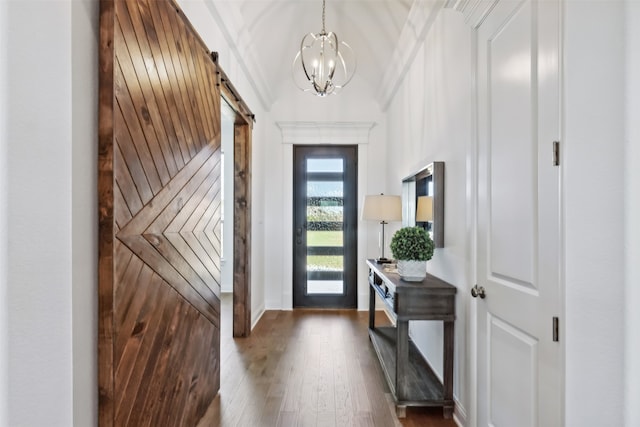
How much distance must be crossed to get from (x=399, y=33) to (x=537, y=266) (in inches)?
119

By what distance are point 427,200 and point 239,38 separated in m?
2.19

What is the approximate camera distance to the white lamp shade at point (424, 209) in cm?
272

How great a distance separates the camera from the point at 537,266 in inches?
54.2

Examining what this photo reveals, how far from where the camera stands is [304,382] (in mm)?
2654

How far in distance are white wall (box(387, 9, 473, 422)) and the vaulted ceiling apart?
0.31 metres

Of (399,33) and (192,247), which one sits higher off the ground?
(399,33)
